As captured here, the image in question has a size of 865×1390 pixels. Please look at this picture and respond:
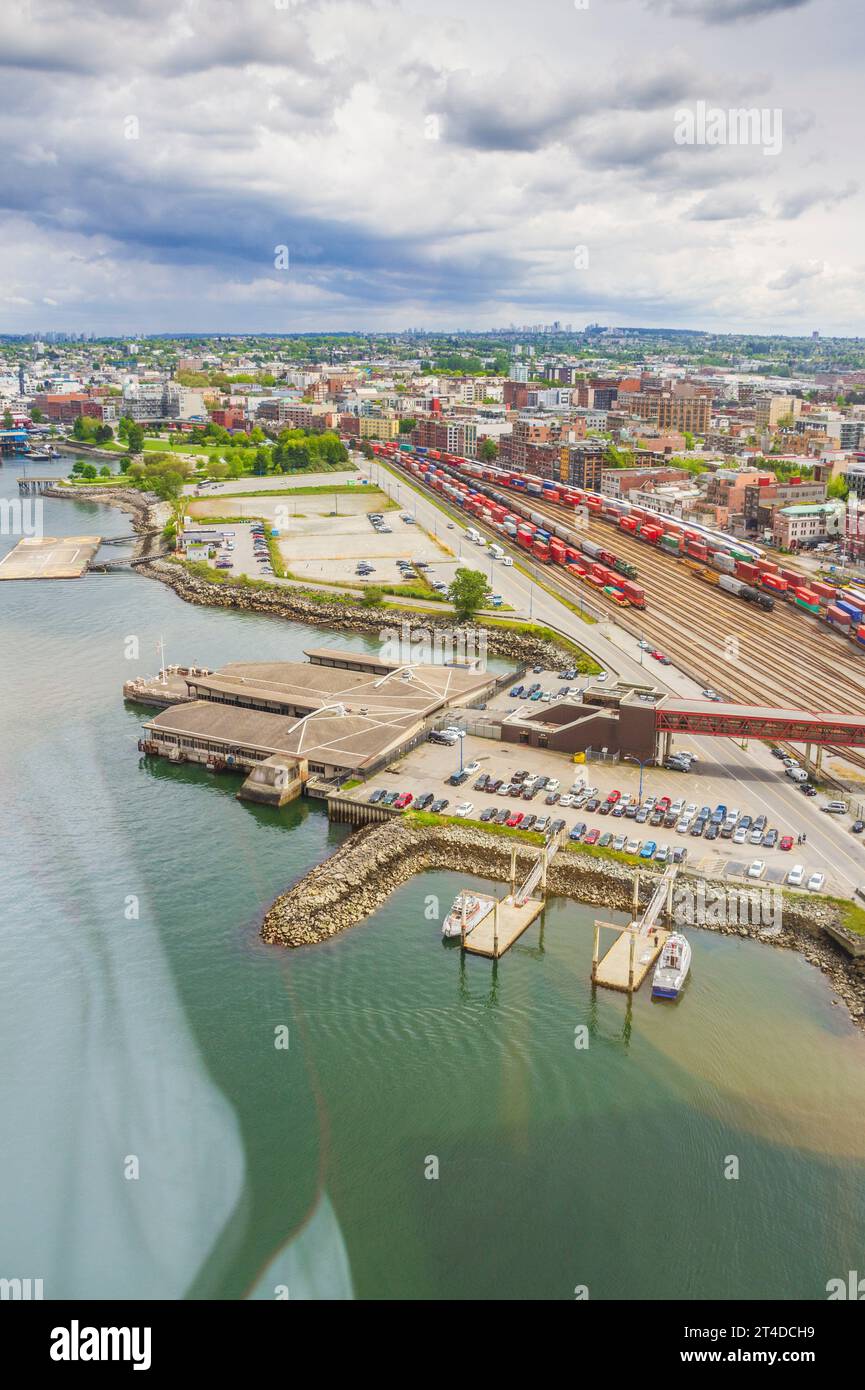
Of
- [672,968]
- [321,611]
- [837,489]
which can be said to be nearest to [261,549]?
[321,611]

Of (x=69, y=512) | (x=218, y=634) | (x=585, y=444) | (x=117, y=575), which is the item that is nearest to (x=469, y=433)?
(x=585, y=444)

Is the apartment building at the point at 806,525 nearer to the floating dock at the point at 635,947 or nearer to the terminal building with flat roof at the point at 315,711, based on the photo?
the terminal building with flat roof at the point at 315,711

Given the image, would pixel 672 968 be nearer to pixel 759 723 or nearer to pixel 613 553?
pixel 759 723

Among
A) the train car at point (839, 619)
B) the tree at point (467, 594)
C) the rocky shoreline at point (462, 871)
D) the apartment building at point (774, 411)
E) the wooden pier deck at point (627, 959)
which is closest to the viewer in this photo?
the wooden pier deck at point (627, 959)

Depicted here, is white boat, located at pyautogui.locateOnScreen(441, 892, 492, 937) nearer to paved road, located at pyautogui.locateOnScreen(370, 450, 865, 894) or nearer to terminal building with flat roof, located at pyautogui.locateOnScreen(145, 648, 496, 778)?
paved road, located at pyautogui.locateOnScreen(370, 450, 865, 894)

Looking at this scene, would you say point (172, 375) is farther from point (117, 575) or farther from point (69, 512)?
point (117, 575)

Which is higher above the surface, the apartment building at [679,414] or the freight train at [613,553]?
the apartment building at [679,414]

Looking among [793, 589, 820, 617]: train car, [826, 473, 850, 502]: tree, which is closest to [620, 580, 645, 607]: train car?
[793, 589, 820, 617]: train car

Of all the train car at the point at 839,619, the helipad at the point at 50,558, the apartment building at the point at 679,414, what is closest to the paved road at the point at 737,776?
the train car at the point at 839,619
